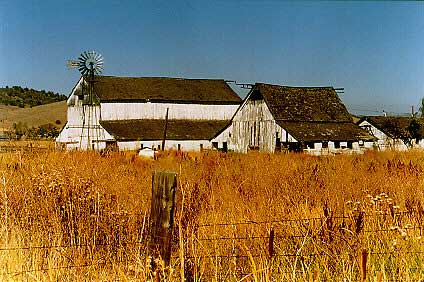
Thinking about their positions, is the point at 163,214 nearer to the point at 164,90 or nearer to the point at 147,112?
the point at 147,112

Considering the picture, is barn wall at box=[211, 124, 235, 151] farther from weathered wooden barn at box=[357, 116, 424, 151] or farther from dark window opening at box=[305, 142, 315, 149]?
weathered wooden barn at box=[357, 116, 424, 151]

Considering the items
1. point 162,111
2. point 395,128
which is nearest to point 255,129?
point 162,111

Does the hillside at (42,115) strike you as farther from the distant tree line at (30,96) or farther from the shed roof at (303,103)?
the shed roof at (303,103)

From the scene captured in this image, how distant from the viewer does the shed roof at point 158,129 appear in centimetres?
4359

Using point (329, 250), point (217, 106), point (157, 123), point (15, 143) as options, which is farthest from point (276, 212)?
point (217, 106)

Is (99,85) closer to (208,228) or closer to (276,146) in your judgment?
(276,146)

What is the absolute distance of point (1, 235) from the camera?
16.6ft

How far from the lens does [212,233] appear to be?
553 centimetres

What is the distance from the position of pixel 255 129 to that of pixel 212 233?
108 ft

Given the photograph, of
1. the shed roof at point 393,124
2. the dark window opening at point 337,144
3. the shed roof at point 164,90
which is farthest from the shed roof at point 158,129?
the shed roof at point 393,124

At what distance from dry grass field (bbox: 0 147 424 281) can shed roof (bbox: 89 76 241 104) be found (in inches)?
1629

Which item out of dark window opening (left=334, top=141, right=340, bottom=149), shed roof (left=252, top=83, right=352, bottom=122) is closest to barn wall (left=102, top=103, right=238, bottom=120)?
shed roof (left=252, top=83, right=352, bottom=122)

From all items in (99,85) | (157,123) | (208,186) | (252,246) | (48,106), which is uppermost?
(48,106)

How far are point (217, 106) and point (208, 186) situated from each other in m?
45.3
